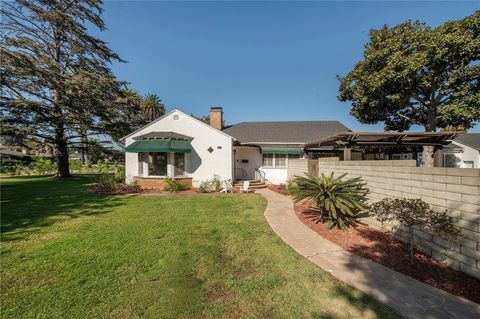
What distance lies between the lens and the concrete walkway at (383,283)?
3.61 metres

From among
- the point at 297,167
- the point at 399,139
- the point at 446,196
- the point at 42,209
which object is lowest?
the point at 42,209

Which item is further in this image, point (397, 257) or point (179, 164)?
point (179, 164)

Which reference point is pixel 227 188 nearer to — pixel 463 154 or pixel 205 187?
pixel 205 187

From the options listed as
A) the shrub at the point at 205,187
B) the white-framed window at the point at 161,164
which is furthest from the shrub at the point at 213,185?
the white-framed window at the point at 161,164

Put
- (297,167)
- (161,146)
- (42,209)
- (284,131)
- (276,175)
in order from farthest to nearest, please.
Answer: (284,131), (276,175), (297,167), (161,146), (42,209)

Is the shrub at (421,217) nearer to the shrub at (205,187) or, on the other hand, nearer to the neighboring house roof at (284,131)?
the shrub at (205,187)

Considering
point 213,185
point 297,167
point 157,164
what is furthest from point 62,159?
point 297,167

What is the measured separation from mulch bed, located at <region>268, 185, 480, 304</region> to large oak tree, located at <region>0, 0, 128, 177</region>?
26.7 m

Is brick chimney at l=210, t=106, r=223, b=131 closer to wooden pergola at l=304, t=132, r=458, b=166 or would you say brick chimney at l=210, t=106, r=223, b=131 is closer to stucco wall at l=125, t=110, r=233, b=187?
stucco wall at l=125, t=110, r=233, b=187

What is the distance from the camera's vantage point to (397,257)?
551cm

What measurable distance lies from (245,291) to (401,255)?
444 cm

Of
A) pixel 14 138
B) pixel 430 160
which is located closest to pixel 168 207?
pixel 430 160

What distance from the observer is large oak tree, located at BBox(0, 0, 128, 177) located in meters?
20.5

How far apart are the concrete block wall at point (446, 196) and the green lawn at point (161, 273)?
2.88 metres
